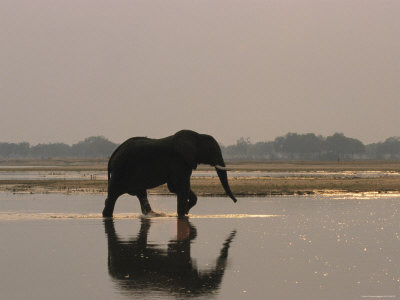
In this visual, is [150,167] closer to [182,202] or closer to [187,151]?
[187,151]

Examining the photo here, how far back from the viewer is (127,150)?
3141 cm

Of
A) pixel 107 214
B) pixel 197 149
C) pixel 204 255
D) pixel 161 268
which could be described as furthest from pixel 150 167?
pixel 161 268

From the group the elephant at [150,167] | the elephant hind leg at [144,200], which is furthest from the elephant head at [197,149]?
the elephant hind leg at [144,200]

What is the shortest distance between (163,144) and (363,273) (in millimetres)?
16140

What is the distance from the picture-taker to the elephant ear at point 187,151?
31141 millimetres

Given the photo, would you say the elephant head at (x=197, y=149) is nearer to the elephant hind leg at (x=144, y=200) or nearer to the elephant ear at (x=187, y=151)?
the elephant ear at (x=187, y=151)

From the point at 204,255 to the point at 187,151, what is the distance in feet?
40.6

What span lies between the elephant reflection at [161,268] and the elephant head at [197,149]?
820 centimetres

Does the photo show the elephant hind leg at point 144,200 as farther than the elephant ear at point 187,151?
Yes

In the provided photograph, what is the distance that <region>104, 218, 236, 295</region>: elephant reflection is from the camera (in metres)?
14.6

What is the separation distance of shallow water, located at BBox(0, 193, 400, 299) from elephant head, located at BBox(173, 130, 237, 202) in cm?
197

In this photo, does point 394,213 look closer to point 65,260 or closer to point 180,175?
point 180,175

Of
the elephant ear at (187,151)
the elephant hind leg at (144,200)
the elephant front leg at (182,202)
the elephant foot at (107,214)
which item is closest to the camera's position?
the elephant front leg at (182,202)

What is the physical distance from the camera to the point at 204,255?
19.1 metres
